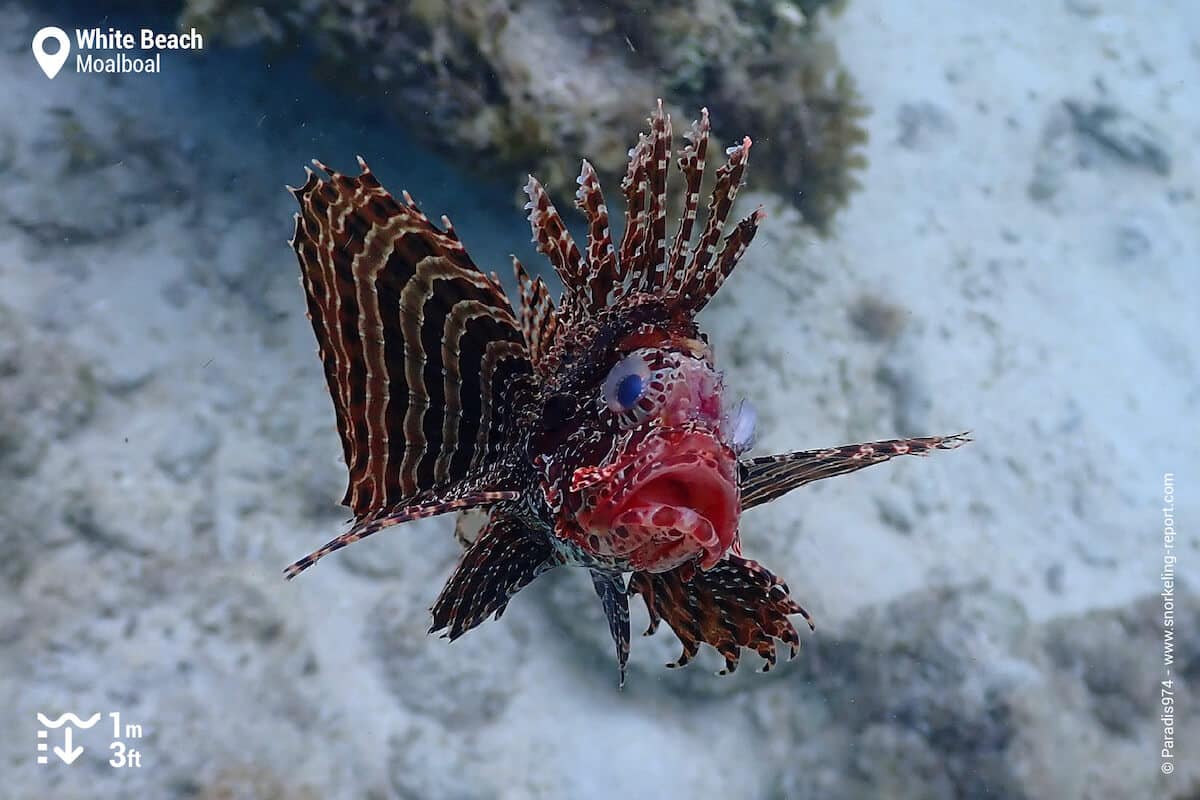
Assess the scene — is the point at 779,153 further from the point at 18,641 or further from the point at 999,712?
the point at 18,641

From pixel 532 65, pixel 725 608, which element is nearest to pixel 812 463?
pixel 725 608

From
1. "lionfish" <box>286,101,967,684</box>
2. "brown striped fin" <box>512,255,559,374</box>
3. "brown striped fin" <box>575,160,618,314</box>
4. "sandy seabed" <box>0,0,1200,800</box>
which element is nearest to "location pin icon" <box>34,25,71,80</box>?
"sandy seabed" <box>0,0,1200,800</box>

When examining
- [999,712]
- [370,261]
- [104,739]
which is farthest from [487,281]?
[999,712]

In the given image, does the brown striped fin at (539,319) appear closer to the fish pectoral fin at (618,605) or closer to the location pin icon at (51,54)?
the fish pectoral fin at (618,605)

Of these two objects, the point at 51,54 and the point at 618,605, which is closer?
the point at 618,605

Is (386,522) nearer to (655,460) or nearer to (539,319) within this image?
(655,460)
